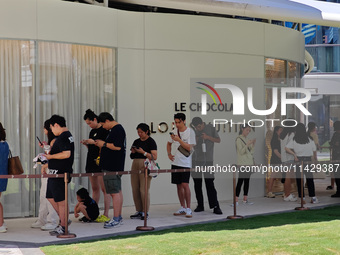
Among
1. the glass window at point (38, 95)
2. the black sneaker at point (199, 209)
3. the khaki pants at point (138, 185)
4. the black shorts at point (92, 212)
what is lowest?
the black sneaker at point (199, 209)

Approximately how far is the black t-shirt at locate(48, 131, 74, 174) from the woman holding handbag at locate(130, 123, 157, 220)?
60.9 inches

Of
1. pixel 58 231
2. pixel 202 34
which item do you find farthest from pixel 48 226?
pixel 202 34

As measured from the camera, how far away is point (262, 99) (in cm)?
1533

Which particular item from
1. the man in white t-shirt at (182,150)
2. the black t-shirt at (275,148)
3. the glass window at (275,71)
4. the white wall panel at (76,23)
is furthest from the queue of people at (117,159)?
the white wall panel at (76,23)

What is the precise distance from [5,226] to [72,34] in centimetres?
395

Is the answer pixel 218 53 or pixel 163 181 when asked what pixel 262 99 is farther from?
pixel 163 181

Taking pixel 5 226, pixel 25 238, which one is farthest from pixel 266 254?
pixel 5 226

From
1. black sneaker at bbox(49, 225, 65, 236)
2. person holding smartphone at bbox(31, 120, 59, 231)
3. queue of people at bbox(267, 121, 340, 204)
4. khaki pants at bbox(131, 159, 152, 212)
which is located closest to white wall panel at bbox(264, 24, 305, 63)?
queue of people at bbox(267, 121, 340, 204)

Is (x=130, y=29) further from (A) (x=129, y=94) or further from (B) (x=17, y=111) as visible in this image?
(B) (x=17, y=111)

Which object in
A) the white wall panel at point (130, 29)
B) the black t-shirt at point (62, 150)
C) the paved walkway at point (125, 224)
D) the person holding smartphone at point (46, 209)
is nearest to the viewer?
the paved walkway at point (125, 224)

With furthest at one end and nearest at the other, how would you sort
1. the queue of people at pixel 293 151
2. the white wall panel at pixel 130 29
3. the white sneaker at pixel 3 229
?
1. the queue of people at pixel 293 151
2. the white wall panel at pixel 130 29
3. the white sneaker at pixel 3 229

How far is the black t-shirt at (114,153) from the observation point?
10.5 metres

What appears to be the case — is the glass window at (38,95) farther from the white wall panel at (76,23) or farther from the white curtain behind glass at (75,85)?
the white wall panel at (76,23)

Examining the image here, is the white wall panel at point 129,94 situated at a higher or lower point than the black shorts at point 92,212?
higher
